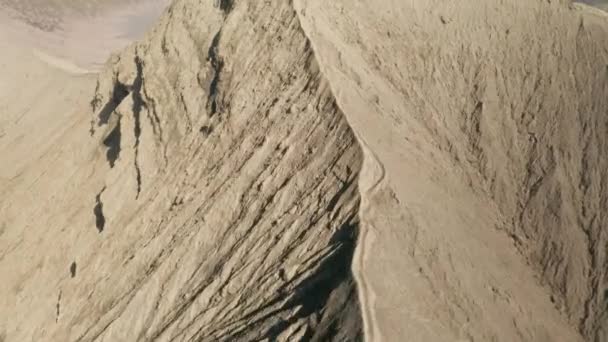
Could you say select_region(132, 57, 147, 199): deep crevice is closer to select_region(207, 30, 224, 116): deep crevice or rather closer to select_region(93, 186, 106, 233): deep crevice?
select_region(93, 186, 106, 233): deep crevice

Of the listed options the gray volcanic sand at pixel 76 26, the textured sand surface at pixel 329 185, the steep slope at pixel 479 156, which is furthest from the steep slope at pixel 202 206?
the gray volcanic sand at pixel 76 26

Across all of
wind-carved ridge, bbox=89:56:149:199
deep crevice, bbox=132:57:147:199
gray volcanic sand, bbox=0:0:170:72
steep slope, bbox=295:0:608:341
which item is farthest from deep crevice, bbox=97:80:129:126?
gray volcanic sand, bbox=0:0:170:72

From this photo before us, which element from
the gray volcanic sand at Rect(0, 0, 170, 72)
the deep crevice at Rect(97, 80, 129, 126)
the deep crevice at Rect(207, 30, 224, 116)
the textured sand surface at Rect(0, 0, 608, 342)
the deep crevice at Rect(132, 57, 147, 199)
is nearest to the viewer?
the textured sand surface at Rect(0, 0, 608, 342)

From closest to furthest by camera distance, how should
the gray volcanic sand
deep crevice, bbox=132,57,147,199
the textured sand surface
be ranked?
the textured sand surface, deep crevice, bbox=132,57,147,199, the gray volcanic sand

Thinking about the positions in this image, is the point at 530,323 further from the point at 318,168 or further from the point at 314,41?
the point at 314,41

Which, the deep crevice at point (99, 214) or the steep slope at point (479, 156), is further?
the deep crevice at point (99, 214)

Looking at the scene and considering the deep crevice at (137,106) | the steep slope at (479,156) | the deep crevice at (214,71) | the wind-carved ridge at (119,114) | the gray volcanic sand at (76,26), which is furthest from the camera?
the gray volcanic sand at (76,26)

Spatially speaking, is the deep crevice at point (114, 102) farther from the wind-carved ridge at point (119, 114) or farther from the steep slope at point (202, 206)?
the steep slope at point (202, 206)
